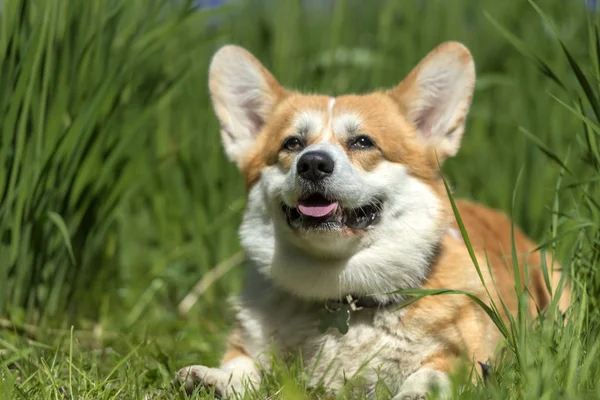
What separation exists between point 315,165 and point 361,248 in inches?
13.6

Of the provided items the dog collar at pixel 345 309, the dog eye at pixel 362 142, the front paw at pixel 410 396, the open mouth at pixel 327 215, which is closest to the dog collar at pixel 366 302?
the dog collar at pixel 345 309

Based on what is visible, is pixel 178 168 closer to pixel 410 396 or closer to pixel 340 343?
pixel 340 343

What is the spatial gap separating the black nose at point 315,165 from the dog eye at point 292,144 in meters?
0.25

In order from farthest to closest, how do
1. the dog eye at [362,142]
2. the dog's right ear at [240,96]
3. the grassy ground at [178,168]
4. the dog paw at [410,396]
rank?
the dog's right ear at [240,96]
the dog eye at [362,142]
the grassy ground at [178,168]
the dog paw at [410,396]

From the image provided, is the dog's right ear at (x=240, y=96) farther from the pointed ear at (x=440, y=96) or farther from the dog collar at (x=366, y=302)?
the dog collar at (x=366, y=302)

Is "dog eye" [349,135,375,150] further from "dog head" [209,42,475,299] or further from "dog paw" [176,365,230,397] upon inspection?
"dog paw" [176,365,230,397]

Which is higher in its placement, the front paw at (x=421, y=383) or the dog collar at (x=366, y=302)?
the dog collar at (x=366, y=302)

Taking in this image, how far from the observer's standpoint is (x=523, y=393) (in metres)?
2.03

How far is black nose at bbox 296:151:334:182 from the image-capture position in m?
2.65

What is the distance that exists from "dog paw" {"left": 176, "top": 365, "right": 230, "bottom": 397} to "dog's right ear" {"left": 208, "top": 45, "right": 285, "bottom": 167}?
100 centimetres

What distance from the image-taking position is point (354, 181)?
2701 millimetres

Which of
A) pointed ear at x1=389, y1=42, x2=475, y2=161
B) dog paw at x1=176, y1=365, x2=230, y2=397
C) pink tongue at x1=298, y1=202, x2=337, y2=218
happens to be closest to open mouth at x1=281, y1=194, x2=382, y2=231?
pink tongue at x1=298, y1=202, x2=337, y2=218

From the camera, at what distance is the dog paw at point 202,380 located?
97.7 inches

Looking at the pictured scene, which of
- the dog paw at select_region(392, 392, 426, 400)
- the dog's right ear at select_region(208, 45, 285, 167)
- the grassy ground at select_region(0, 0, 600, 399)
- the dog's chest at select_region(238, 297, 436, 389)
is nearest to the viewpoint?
the dog paw at select_region(392, 392, 426, 400)
